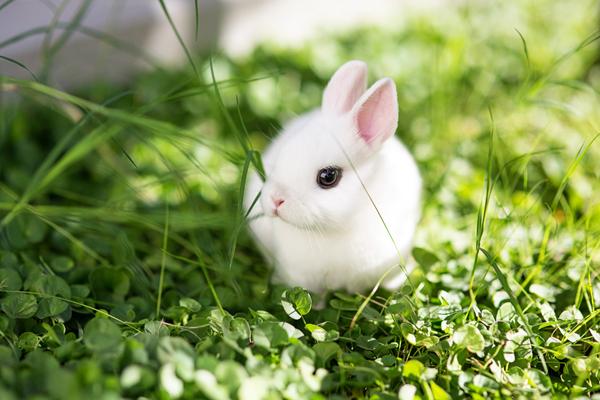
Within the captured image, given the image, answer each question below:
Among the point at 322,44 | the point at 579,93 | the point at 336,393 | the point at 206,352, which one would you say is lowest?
the point at 336,393

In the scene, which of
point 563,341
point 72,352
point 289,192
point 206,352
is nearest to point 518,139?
point 563,341

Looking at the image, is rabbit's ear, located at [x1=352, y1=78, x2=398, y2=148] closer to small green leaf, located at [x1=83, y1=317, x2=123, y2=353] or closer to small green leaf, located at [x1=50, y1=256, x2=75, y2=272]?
small green leaf, located at [x1=83, y1=317, x2=123, y2=353]

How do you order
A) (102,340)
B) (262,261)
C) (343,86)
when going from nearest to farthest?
(102,340) → (343,86) → (262,261)

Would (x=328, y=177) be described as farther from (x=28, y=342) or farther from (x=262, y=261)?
(x=28, y=342)

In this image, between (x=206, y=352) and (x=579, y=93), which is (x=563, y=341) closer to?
(x=206, y=352)

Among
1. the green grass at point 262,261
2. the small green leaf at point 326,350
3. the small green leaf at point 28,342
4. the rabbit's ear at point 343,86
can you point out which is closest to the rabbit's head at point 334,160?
the rabbit's ear at point 343,86

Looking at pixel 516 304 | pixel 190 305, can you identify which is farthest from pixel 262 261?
pixel 516 304
